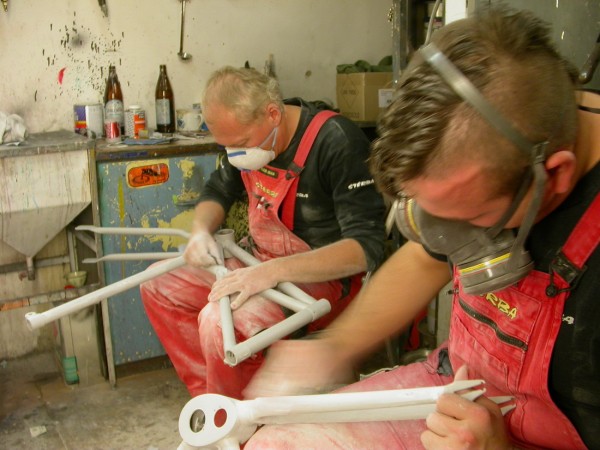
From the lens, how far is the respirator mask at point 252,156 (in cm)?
205

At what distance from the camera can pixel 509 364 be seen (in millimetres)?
1120

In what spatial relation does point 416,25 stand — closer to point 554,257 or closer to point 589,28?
point 589,28

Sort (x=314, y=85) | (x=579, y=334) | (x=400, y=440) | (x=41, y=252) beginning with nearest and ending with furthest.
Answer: (x=579, y=334) < (x=400, y=440) < (x=41, y=252) < (x=314, y=85)

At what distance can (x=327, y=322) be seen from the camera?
6.58 feet

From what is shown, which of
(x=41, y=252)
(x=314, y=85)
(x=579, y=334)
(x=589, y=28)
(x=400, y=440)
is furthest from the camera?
(x=314, y=85)

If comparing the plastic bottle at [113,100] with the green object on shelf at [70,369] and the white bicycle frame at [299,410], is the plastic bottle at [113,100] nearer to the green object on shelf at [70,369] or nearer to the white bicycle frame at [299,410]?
the green object on shelf at [70,369]

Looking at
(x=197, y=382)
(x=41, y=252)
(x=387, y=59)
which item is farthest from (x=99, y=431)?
(x=387, y=59)

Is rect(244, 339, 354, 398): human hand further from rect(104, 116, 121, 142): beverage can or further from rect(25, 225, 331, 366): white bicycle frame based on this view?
rect(104, 116, 121, 142): beverage can

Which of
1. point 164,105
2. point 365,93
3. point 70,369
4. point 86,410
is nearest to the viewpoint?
point 86,410

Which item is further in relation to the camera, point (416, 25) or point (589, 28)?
point (416, 25)

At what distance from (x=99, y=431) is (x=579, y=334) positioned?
191 centimetres

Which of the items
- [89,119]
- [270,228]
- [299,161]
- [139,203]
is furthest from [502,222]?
[89,119]

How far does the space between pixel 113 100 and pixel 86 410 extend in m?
1.30

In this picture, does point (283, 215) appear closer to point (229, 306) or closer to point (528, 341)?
point (229, 306)
